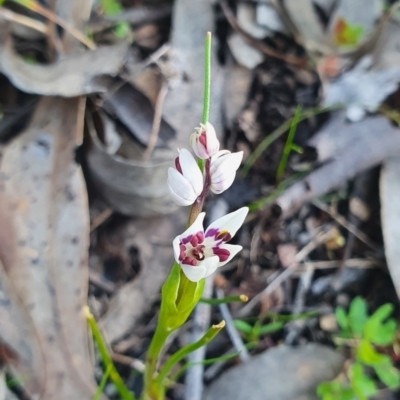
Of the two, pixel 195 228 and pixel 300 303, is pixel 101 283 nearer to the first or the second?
pixel 300 303

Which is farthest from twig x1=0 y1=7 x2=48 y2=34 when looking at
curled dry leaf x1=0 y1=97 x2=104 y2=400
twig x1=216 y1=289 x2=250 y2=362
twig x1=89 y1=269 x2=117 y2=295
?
twig x1=216 y1=289 x2=250 y2=362

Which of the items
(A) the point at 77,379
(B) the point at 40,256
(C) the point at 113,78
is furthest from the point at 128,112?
(A) the point at 77,379

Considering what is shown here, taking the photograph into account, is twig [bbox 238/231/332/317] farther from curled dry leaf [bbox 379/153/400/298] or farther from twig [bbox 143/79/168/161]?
twig [bbox 143/79/168/161]

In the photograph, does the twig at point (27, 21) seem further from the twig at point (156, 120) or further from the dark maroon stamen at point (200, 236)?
the dark maroon stamen at point (200, 236)

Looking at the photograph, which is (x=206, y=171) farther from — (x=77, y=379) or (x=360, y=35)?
(x=360, y=35)

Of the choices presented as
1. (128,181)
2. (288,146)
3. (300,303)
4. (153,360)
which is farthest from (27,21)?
(300,303)

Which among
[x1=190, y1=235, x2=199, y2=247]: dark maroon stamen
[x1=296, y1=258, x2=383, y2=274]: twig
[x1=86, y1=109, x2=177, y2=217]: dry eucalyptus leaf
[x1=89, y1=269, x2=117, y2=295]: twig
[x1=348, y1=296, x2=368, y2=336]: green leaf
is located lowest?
[x1=348, y1=296, x2=368, y2=336]: green leaf
